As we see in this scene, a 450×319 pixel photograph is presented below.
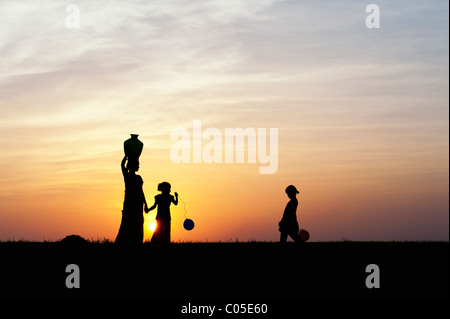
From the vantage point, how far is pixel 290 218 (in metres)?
20.6

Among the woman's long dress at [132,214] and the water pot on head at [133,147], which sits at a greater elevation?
the water pot on head at [133,147]

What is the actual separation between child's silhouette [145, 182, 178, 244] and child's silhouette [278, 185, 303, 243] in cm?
332

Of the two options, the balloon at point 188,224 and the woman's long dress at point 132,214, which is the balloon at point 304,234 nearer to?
the balloon at point 188,224

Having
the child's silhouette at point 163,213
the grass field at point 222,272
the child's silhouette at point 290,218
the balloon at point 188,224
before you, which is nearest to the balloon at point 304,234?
the grass field at point 222,272

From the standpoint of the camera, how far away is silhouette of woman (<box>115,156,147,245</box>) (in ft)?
61.4

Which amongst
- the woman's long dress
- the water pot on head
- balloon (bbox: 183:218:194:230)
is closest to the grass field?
the woman's long dress

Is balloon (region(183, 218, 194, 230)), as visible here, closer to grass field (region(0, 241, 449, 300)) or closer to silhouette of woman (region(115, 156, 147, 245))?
grass field (region(0, 241, 449, 300))

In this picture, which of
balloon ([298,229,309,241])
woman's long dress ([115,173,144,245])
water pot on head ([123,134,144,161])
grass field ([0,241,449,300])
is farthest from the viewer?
balloon ([298,229,309,241])

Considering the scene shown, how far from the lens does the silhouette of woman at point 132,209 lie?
1872 cm

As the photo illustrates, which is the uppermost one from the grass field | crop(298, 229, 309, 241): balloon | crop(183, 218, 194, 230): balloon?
crop(183, 218, 194, 230): balloon

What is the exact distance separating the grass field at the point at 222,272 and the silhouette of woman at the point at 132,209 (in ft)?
1.30

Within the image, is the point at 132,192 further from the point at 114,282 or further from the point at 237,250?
the point at 114,282
